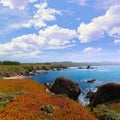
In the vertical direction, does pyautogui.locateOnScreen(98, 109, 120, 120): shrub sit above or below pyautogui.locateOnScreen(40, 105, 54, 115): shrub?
below

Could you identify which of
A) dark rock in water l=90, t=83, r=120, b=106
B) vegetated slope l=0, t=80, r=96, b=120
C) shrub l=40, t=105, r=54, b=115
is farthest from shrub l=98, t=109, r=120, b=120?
dark rock in water l=90, t=83, r=120, b=106

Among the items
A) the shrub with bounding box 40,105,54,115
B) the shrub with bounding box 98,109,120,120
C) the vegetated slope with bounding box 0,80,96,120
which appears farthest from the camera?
the shrub with bounding box 98,109,120,120

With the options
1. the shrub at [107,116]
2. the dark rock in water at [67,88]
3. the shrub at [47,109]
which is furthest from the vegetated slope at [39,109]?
the dark rock in water at [67,88]

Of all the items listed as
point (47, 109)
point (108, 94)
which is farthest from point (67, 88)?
point (47, 109)

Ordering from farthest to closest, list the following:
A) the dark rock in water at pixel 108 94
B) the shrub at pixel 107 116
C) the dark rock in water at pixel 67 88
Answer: the dark rock in water at pixel 67 88, the dark rock in water at pixel 108 94, the shrub at pixel 107 116

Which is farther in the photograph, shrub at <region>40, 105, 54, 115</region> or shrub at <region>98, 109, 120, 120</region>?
shrub at <region>98, 109, 120, 120</region>

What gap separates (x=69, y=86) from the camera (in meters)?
64.6

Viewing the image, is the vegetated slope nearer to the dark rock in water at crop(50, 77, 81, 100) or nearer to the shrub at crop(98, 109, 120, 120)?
the shrub at crop(98, 109, 120, 120)

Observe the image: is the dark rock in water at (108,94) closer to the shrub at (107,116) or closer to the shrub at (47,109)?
the shrub at (107,116)

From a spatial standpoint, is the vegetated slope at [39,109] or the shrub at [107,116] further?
the shrub at [107,116]

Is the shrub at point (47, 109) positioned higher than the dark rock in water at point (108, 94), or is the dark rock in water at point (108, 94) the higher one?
the shrub at point (47, 109)

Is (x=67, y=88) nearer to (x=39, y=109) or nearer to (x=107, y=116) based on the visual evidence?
(x=107, y=116)

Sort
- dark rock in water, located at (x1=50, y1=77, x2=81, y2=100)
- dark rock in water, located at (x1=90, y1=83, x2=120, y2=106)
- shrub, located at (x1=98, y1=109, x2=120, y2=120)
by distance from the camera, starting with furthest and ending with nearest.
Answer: dark rock in water, located at (x1=50, y1=77, x2=81, y2=100)
dark rock in water, located at (x1=90, y1=83, x2=120, y2=106)
shrub, located at (x1=98, y1=109, x2=120, y2=120)

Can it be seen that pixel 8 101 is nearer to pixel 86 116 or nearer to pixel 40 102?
pixel 40 102
